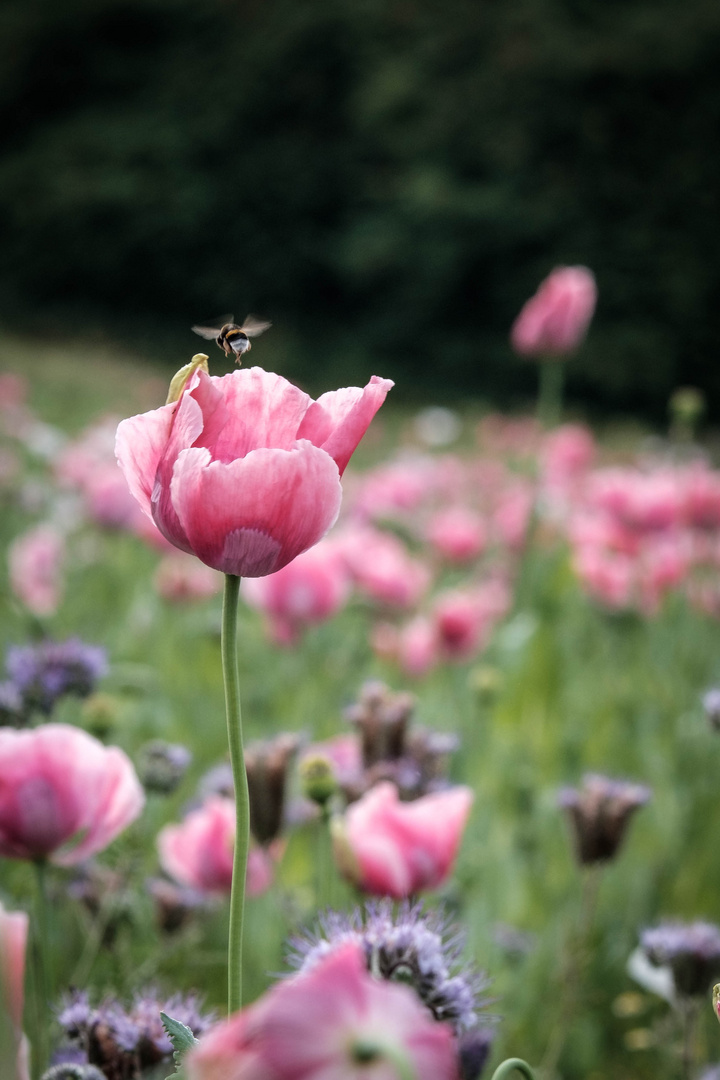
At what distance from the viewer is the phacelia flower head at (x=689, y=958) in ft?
1.93

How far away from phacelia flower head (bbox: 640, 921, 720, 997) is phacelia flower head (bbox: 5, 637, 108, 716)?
42cm

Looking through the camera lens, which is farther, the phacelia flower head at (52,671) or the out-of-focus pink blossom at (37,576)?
the out-of-focus pink blossom at (37,576)

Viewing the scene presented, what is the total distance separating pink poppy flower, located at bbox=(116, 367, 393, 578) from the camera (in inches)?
13.0

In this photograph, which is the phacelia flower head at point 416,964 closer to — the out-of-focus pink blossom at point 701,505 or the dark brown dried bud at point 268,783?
the dark brown dried bud at point 268,783

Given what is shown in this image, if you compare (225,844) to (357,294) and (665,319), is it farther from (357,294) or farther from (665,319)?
(357,294)

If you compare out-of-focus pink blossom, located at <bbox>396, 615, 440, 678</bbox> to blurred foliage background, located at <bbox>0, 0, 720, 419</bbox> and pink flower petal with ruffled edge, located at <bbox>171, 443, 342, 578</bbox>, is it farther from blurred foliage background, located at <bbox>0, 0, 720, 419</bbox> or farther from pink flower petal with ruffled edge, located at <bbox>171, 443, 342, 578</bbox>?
blurred foliage background, located at <bbox>0, 0, 720, 419</bbox>

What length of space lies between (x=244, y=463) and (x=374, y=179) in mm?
13354

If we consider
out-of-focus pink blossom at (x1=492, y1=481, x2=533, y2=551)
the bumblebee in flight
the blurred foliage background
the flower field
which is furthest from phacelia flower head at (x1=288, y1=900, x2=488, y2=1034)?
the blurred foliage background

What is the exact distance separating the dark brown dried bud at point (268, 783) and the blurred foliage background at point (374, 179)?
10692 millimetres

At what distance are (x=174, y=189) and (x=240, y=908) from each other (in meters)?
14.1

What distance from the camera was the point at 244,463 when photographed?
1.08 feet

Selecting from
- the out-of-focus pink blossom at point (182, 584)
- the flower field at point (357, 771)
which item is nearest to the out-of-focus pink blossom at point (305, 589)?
the flower field at point (357, 771)

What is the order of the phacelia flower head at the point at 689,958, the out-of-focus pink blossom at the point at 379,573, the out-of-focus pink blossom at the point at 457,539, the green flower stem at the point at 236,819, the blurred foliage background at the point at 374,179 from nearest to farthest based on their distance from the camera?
the green flower stem at the point at 236,819 → the phacelia flower head at the point at 689,958 → the out-of-focus pink blossom at the point at 379,573 → the out-of-focus pink blossom at the point at 457,539 → the blurred foliage background at the point at 374,179

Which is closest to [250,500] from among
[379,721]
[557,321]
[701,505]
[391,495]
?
[379,721]
